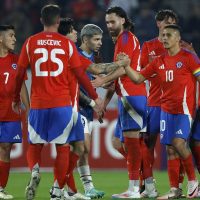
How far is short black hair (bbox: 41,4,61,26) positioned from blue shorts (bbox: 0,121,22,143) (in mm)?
1799

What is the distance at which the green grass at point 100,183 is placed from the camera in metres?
12.1

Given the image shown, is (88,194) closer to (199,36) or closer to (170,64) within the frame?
A: (170,64)

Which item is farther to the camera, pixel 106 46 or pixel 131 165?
pixel 106 46

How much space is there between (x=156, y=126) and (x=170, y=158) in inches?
29.8

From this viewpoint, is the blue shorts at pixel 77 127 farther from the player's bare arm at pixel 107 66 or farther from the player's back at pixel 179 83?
the player's back at pixel 179 83

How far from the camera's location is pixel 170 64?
10648 millimetres

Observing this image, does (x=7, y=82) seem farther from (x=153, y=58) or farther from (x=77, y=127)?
(x=153, y=58)

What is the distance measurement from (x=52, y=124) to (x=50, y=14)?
116 centimetres

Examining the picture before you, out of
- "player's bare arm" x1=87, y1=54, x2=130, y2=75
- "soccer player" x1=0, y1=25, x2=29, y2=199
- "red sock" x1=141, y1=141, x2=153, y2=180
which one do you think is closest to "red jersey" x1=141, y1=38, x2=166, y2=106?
"red sock" x1=141, y1=141, x2=153, y2=180

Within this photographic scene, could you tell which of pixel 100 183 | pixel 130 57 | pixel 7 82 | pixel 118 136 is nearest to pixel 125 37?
pixel 130 57

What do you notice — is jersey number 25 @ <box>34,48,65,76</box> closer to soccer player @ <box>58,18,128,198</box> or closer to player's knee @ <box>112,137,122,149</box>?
soccer player @ <box>58,18,128,198</box>

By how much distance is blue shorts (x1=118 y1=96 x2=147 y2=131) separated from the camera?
1102cm

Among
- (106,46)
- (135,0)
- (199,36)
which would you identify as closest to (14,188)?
A: (106,46)

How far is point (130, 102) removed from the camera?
11023mm
